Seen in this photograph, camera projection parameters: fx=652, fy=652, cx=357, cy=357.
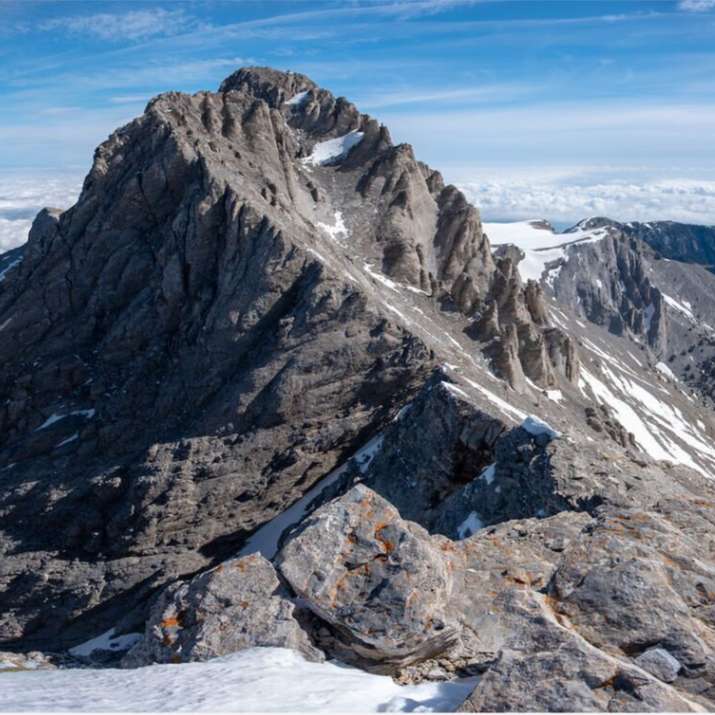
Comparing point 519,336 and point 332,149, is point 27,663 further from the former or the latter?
point 332,149

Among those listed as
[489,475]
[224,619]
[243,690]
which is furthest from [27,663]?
[489,475]

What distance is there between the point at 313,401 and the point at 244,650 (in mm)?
31580

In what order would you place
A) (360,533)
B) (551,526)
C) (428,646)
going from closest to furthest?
(428,646), (360,533), (551,526)

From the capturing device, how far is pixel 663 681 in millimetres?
11984

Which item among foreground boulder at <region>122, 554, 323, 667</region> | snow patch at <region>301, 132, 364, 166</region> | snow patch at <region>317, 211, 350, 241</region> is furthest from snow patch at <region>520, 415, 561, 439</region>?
snow patch at <region>301, 132, 364, 166</region>

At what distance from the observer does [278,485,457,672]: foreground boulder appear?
13.9 meters

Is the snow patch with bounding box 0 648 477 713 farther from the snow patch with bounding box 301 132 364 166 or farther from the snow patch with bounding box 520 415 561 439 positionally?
the snow patch with bounding box 301 132 364 166

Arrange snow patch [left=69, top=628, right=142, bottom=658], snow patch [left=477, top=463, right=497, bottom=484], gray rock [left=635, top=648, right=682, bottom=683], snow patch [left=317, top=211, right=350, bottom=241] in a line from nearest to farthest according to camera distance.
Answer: gray rock [left=635, top=648, right=682, bottom=683] < snow patch [left=477, top=463, right=497, bottom=484] < snow patch [left=69, top=628, right=142, bottom=658] < snow patch [left=317, top=211, right=350, bottom=241]

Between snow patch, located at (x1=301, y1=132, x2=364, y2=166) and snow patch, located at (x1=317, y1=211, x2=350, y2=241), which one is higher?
snow patch, located at (x1=301, y1=132, x2=364, y2=166)

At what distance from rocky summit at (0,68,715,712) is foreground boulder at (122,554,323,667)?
0.06m

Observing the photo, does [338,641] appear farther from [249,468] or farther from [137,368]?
[137,368]

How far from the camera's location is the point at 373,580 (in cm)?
1493

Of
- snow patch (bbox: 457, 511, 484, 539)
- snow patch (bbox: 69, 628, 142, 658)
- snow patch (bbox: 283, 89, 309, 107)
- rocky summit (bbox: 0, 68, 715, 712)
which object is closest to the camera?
rocky summit (bbox: 0, 68, 715, 712)

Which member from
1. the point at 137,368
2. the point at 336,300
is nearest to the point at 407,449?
the point at 336,300
